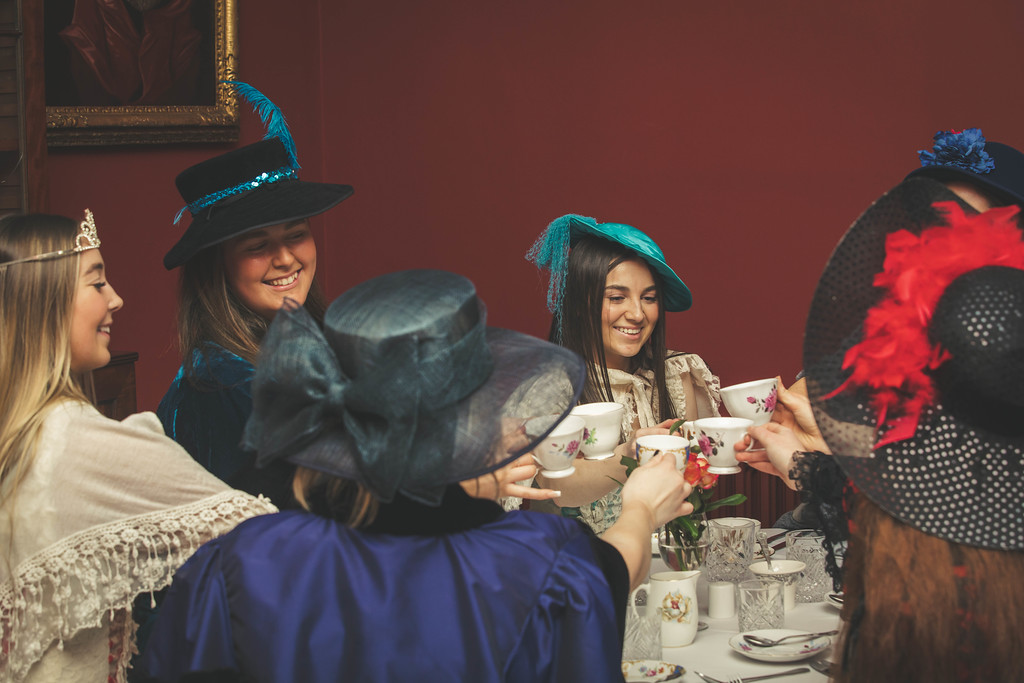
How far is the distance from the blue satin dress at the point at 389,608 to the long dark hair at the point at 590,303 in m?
1.58

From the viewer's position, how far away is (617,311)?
9.60 feet

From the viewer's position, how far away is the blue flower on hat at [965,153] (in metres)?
2.16

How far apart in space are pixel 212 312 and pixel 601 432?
37.2 inches

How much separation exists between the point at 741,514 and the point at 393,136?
7.15ft

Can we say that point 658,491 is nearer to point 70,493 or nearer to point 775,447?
point 775,447

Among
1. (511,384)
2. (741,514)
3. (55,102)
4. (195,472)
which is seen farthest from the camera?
(55,102)

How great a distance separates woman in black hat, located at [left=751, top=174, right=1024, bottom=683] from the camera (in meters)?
1.19

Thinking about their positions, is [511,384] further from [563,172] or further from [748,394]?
[563,172]

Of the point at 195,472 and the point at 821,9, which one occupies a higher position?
the point at 821,9

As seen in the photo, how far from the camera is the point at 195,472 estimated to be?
1.84 meters

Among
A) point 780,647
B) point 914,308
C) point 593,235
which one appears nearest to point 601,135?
point 593,235

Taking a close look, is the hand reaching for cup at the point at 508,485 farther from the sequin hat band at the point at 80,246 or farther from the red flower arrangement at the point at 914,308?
the sequin hat band at the point at 80,246

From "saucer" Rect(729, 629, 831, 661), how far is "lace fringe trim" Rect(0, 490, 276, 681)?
0.94 m

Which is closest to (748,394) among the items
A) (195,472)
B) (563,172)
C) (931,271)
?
(931,271)
